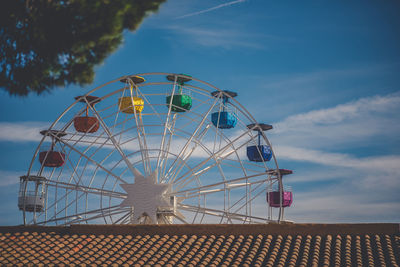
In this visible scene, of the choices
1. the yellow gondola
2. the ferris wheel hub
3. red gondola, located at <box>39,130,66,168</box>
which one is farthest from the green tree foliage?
red gondola, located at <box>39,130,66,168</box>

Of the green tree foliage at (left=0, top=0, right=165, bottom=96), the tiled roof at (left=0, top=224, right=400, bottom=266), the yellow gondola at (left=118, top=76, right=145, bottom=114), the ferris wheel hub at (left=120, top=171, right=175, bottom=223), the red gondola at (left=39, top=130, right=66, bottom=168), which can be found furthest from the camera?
the red gondola at (left=39, top=130, right=66, bottom=168)

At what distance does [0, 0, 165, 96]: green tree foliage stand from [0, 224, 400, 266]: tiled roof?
272 inches

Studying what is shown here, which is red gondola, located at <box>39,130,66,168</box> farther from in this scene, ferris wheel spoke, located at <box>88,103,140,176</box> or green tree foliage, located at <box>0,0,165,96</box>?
green tree foliage, located at <box>0,0,165,96</box>

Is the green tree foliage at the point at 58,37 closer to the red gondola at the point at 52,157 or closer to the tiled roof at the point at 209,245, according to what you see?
the tiled roof at the point at 209,245

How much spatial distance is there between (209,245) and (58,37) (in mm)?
9076

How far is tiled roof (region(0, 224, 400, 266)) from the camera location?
17.7 m

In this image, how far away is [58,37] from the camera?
1309 centimetres

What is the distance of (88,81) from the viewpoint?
13648 mm

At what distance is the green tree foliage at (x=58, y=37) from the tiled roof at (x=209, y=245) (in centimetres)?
692

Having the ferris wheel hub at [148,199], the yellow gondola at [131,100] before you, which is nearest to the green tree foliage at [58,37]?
the ferris wheel hub at [148,199]

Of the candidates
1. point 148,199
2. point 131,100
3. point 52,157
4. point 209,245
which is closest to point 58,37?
point 209,245

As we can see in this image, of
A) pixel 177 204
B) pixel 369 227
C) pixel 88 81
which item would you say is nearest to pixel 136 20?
pixel 88 81

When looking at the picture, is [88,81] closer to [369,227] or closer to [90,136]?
[369,227]

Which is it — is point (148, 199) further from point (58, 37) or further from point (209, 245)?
point (58, 37)
